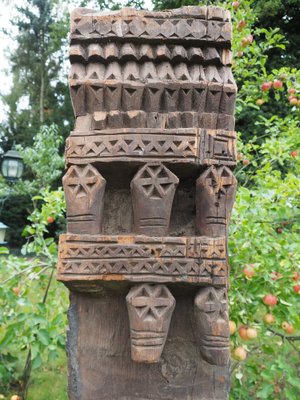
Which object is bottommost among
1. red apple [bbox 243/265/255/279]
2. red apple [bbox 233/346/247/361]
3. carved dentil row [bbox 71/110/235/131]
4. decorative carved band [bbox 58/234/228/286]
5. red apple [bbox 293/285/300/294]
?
red apple [bbox 233/346/247/361]

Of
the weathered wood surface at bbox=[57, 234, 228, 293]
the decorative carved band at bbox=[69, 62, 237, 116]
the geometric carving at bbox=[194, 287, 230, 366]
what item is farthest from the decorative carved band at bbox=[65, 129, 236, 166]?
the geometric carving at bbox=[194, 287, 230, 366]

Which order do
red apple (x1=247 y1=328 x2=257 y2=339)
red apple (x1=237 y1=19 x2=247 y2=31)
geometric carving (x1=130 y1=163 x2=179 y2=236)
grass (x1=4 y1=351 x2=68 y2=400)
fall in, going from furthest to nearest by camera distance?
grass (x1=4 y1=351 x2=68 y2=400), red apple (x1=237 y1=19 x2=247 y2=31), red apple (x1=247 y1=328 x2=257 y2=339), geometric carving (x1=130 y1=163 x2=179 y2=236)

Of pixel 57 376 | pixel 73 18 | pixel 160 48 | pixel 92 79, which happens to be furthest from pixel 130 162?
pixel 57 376

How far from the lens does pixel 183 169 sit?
1833 millimetres

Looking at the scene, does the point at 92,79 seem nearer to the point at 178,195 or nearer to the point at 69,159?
the point at 69,159

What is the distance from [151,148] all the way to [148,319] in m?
0.68

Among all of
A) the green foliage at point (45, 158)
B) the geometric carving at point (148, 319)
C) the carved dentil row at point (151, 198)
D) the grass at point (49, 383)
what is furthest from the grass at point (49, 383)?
the green foliage at point (45, 158)

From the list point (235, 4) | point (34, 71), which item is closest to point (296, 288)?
point (235, 4)

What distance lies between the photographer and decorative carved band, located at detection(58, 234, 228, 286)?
1.67 metres

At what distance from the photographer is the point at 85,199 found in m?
1.74

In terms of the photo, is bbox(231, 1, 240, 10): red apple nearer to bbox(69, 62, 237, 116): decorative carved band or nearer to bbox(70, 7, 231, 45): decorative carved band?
bbox(70, 7, 231, 45): decorative carved band

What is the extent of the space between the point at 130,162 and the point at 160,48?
21.6 inches

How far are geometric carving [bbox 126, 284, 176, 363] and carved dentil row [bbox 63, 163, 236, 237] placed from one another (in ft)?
0.77

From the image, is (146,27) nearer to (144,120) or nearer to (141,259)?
(144,120)
